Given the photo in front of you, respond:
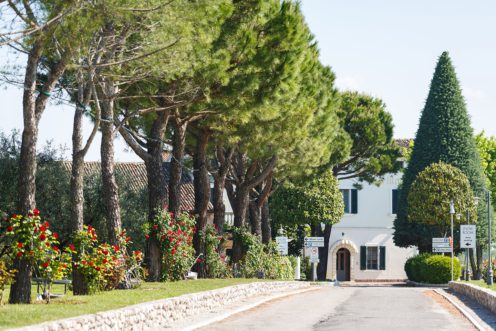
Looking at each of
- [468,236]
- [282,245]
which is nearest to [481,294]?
[468,236]

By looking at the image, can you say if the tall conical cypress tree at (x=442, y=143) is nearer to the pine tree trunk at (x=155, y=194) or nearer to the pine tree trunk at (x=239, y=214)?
the pine tree trunk at (x=239, y=214)

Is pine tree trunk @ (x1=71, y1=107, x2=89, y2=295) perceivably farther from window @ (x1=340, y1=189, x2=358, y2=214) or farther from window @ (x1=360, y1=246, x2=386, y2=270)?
window @ (x1=360, y1=246, x2=386, y2=270)

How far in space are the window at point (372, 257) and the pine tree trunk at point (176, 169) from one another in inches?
1700

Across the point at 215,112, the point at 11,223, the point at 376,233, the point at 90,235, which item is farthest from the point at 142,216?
the point at 376,233

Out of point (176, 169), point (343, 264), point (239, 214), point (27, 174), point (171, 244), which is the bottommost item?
point (343, 264)

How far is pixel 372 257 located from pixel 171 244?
154ft

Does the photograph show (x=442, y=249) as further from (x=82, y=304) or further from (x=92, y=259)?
(x=82, y=304)

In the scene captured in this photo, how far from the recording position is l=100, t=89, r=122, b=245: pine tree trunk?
23516mm

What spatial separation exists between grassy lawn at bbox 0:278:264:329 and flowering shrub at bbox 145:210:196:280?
6.04 ft

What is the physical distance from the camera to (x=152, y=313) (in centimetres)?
1820

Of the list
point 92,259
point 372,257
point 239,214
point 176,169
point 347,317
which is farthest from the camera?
point 372,257

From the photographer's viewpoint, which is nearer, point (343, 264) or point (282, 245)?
point (282, 245)

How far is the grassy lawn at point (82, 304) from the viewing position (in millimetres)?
14258

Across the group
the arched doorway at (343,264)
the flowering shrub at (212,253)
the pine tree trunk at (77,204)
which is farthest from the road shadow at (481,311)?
the arched doorway at (343,264)
